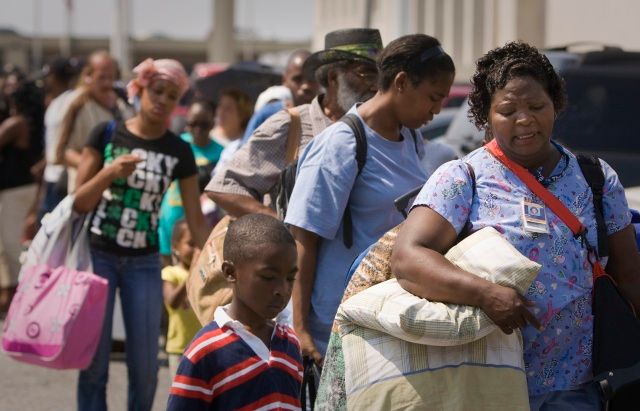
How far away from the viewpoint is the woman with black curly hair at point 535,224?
12.9ft

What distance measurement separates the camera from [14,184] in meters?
11.9

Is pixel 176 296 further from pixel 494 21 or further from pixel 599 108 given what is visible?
pixel 494 21

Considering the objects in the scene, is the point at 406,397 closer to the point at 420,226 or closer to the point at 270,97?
the point at 420,226

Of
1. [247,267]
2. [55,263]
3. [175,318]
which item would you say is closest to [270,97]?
[175,318]

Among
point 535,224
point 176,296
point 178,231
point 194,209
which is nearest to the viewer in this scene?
point 535,224

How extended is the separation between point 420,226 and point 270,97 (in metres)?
4.74

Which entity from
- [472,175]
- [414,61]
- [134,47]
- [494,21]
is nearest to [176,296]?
[414,61]

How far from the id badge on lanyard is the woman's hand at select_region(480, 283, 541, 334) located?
0.85ft

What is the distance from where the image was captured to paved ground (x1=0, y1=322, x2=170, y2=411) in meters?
8.39

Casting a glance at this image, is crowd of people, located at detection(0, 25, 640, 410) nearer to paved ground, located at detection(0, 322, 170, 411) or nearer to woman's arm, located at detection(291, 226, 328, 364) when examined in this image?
woman's arm, located at detection(291, 226, 328, 364)

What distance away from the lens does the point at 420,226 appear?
3973 millimetres

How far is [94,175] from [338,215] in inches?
85.6

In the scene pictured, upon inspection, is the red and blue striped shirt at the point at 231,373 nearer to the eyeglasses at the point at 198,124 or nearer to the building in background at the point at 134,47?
the eyeglasses at the point at 198,124

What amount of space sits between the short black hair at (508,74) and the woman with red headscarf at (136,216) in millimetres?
2663
